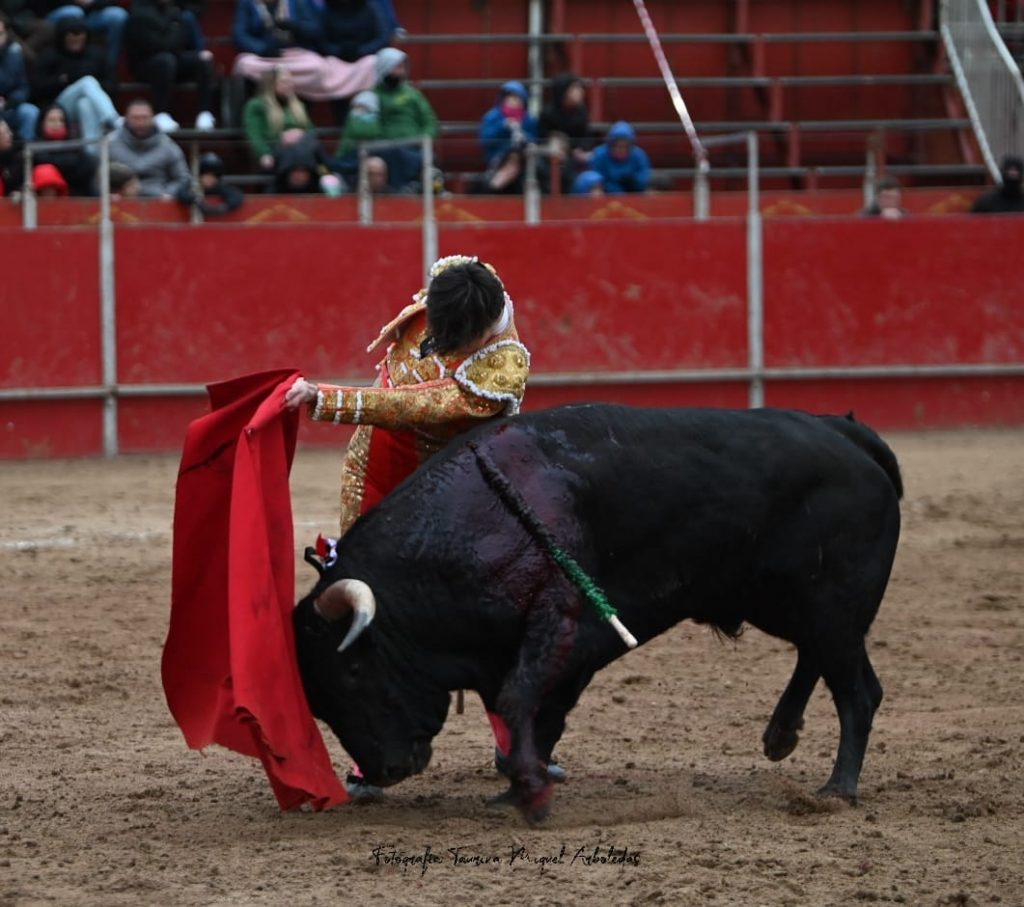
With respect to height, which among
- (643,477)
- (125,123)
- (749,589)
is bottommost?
(749,589)

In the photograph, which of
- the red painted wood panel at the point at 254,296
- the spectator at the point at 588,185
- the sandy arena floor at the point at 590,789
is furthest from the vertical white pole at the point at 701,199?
the sandy arena floor at the point at 590,789

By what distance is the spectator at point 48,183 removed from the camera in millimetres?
11688

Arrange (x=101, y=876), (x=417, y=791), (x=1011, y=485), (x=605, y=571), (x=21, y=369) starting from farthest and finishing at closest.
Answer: (x=21, y=369) < (x=1011, y=485) < (x=417, y=791) < (x=605, y=571) < (x=101, y=876)

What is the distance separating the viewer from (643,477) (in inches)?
184

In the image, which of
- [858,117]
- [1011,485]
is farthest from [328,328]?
[858,117]

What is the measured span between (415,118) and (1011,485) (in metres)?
5.16

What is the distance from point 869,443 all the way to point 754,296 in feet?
25.1

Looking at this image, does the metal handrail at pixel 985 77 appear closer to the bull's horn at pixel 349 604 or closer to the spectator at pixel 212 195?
the spectator at pixel 212 195

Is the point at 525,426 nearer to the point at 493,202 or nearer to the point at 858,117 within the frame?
the point at 493,202

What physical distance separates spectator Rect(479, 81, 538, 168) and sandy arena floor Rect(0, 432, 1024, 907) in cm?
594

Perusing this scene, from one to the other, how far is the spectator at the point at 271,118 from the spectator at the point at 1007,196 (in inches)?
188

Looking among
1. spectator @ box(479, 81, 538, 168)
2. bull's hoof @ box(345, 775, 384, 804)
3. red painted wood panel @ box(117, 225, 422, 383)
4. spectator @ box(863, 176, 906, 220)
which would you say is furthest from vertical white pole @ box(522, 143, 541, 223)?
bull's hoof @ box(345, 775, 384, 804)

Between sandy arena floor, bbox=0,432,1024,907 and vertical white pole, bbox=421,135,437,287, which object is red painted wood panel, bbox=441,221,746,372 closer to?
vertical white pole, bbox=421,135,437,287

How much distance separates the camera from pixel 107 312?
38.4 ft
